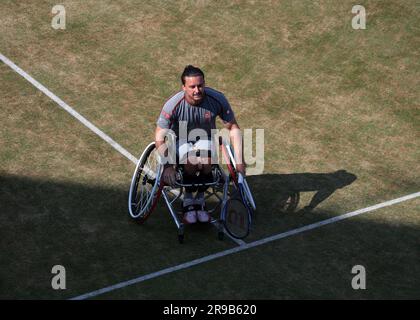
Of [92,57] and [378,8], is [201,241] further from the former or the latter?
[378,8]

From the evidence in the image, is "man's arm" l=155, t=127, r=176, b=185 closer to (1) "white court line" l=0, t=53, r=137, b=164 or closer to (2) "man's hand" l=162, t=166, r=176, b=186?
(2) "man's hand" l=162, t=166, r=176, b=186

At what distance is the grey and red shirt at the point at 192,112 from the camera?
11.1 meters

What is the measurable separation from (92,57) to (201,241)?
5216 millimetres

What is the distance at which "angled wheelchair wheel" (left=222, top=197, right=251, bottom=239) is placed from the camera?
10.8 metres

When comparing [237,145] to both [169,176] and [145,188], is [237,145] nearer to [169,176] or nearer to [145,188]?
[169,176]

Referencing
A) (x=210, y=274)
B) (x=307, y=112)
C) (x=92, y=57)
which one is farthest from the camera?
(x=92, y=57)

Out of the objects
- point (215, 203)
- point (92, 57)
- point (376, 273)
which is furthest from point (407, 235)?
point (92, 57)

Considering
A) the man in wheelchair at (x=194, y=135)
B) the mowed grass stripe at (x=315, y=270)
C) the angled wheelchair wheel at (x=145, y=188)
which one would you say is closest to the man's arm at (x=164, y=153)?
the man in wheelchair at (x=194, y=135)

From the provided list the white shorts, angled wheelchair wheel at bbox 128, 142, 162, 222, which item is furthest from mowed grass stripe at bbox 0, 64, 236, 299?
the white shorts

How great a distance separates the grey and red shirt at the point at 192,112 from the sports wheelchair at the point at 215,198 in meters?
0.38

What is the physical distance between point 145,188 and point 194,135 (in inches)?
40.4

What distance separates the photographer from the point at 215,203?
38.5 feet

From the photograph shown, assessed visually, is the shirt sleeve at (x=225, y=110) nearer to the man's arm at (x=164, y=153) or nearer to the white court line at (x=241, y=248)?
the man's arm at (x=164, y=153)

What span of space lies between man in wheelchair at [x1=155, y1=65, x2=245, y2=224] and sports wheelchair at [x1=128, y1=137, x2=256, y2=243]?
0.10 meters
